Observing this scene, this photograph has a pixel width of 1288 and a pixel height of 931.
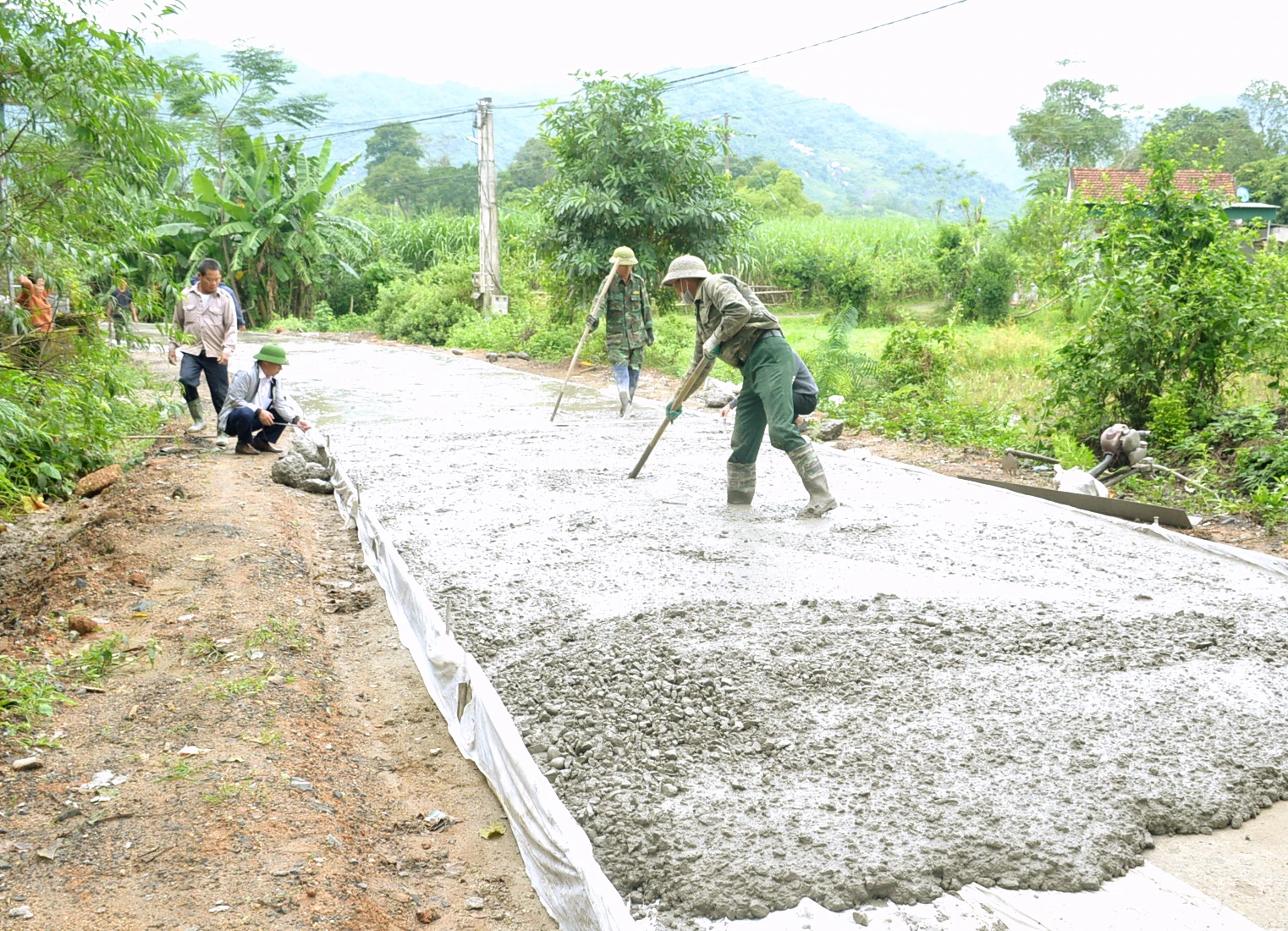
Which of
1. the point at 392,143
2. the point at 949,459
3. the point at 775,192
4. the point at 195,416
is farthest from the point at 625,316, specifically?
the point at 392,143

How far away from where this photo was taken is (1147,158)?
24.0ft

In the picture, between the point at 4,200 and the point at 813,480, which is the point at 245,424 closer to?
the point at 4,200

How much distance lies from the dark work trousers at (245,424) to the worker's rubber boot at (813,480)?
3.91m

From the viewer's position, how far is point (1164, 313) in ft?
22.6

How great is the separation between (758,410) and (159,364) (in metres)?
10.9

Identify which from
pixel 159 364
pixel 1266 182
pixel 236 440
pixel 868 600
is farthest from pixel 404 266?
pixel 1266 182

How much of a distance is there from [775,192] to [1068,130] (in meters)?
14.7

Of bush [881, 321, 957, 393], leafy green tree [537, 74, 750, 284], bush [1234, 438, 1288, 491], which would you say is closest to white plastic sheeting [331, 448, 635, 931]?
bush [1234, 438, 1288, 491]

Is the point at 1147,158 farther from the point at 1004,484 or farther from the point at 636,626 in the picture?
the point at 636,626

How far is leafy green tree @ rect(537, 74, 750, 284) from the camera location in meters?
12.1

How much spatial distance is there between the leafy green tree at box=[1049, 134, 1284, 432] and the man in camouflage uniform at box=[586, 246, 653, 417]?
356 cm

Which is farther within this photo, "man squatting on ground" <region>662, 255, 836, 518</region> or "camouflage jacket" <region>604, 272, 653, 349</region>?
"camouflage jacket" <region>604, 272, 653, 349</region>

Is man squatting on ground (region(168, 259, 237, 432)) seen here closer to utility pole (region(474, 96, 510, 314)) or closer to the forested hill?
utility pole (region(474, 96, 510, 314))

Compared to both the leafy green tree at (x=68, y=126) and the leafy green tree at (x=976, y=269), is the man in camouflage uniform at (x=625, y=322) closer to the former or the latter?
the leafy green tree at (x=68, y=126)
